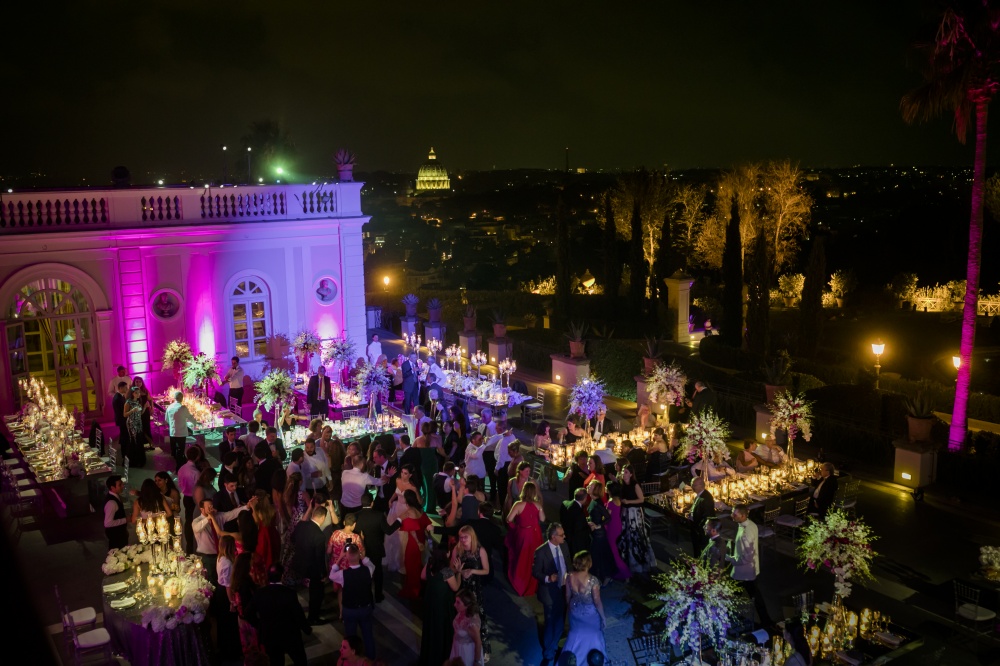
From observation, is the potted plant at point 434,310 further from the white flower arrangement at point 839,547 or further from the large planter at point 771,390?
the white flower arrangement at point 839,547

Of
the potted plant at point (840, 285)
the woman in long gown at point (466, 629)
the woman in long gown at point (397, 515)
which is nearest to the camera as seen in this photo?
the woman in long gown at point (466, 629)

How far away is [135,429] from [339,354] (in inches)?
204

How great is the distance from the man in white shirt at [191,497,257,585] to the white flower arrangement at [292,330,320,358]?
→ 10.5 m

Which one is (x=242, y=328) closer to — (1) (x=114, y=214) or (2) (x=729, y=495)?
(1) (x=114, y=214)

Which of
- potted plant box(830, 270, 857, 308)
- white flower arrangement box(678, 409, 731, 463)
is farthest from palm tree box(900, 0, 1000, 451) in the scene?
potted plant box(830, 270, 857, 308)

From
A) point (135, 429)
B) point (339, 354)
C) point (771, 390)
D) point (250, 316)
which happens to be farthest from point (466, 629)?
point (250, 316)

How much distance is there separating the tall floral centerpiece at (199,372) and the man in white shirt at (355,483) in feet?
25.1

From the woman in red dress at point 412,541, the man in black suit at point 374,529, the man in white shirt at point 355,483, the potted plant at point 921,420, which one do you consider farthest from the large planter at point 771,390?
the man in black suit at point 374,529

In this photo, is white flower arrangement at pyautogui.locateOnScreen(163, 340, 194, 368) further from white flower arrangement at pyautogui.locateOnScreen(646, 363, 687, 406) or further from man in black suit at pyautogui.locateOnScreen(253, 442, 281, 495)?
white flower arrangement at pyautogui.locateOnScreen(646, 363, 687, 406)

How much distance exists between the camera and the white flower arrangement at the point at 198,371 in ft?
60.0

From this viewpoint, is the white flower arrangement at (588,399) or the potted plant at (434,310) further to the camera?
the potted plant at (434,310)

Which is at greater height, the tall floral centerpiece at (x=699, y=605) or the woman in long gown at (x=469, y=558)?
the woman in long gown at (x=469, y=558)

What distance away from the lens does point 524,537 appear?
11.1 metres

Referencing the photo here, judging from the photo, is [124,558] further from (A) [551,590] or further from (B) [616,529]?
(B) [616,529]
